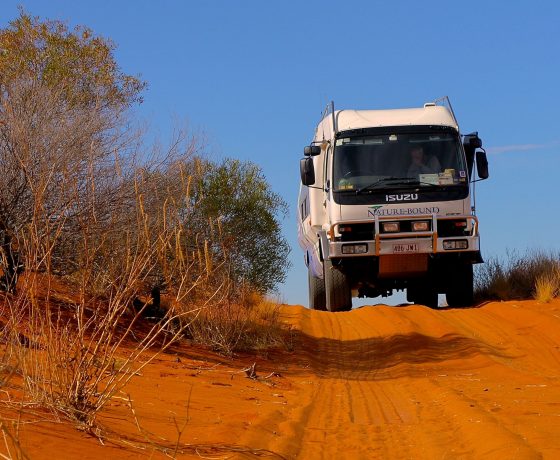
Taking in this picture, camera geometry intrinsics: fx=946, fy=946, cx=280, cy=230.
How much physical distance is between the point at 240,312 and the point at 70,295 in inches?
104

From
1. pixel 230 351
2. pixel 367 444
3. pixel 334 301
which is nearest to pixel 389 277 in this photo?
pixel 334 301

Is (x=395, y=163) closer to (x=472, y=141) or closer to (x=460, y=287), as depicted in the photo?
(x=472, y=141)

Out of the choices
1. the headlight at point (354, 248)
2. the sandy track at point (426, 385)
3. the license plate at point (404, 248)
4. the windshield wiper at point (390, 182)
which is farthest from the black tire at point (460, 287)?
the windshield wiper at point (390, 182)

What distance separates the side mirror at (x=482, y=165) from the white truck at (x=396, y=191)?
0.02 m

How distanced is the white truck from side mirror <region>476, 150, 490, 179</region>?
2 cm

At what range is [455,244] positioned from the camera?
56.7ft

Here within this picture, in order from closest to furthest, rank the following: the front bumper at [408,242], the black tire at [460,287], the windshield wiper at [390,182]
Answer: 1. the windshield wiper at [390,182]
2. the front bumper at [408,242]
3. the black tire at [460,287]

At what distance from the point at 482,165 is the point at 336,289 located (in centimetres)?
388

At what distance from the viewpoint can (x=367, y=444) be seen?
6.85 m

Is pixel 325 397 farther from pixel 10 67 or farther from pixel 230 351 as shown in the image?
pixel 10 67

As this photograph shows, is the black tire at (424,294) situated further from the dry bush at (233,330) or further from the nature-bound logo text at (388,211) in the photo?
the dry bush at (233,330)

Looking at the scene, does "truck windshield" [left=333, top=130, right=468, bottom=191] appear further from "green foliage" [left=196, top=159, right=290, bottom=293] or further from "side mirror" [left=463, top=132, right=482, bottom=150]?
"green foliage" [left=196, top=159, right=290, bottom=293]

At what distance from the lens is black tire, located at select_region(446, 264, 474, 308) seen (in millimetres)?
18859

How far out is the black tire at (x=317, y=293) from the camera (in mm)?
21547
